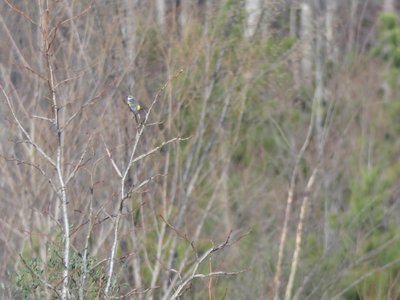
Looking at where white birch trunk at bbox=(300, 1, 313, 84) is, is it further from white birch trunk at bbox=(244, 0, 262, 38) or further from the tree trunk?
white birch trunk at bbox=(244, 0, 262, 38)

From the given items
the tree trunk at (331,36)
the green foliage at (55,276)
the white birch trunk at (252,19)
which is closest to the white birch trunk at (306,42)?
the tree trunk at (331,36)

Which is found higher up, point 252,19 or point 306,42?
point 252,19

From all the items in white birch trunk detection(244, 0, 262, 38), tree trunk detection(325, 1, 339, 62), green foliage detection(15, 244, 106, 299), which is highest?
white birch trunk detection(244, 0, 262, 38)

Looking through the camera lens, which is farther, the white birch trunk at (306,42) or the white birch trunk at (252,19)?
the white birch trunk at (306,42)

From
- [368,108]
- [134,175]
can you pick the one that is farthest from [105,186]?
[368,108]

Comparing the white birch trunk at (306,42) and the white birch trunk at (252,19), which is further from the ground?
the white birch trunk at (252,19)

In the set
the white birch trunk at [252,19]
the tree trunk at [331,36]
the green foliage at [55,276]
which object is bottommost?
the tree trunk at [331,36]

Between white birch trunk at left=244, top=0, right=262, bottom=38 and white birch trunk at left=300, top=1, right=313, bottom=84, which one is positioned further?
white birch trunk at left=300, top=1, right=313, bottom=84

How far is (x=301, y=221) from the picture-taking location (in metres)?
8.77

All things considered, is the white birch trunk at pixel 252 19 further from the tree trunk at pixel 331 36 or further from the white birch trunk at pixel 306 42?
the tree trunk at pixel 331 36

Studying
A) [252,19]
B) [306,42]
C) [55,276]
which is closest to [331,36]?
[306,42]

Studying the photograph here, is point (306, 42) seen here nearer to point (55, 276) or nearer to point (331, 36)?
point (331, 36)

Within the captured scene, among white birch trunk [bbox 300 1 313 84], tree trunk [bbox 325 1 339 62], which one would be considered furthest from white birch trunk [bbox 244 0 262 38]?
tree trunk [bbox 325 1 339 62]

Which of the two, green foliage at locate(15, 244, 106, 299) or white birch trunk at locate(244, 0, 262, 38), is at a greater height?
white birch trunk at locate(244, 0, 262, 38)
